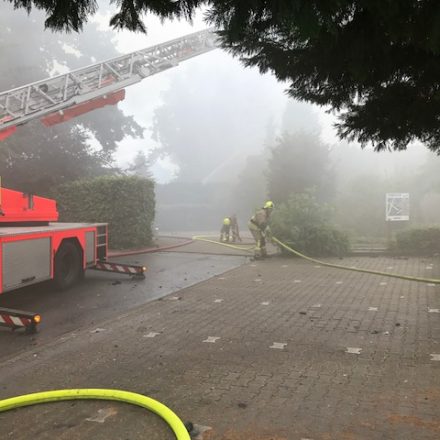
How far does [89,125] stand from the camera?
2558 centimetres

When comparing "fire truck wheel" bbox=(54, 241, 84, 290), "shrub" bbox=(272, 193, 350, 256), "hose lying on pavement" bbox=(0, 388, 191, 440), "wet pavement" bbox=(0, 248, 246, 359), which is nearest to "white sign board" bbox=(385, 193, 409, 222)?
"shrub" bbox=(272, 193, 350, 256)

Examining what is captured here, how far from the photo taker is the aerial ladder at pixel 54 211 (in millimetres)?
6902

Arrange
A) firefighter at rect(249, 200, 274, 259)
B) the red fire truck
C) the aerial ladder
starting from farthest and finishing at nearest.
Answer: firefighter at rect(249, 200, 274, 259) → the aerial ladder → the red fire truck

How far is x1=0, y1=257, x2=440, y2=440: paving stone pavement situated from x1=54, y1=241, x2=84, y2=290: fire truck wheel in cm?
220

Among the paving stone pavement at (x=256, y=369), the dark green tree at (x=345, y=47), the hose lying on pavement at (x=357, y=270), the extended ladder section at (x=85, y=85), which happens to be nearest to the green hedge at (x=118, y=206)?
the extended ladder section at (x=85, y=85)

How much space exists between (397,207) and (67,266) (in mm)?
10289

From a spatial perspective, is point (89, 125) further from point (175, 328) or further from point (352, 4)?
point (352, 4)

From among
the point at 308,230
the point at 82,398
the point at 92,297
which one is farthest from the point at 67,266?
the point at 308,230

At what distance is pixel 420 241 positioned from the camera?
13.0m

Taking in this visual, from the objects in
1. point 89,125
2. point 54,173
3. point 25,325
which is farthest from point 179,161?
point 25,325

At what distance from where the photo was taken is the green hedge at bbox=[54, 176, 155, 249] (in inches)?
607

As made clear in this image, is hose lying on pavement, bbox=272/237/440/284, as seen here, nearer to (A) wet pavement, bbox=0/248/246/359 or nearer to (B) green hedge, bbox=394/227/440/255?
(A) wet pavement, bbox=0/248/246/359

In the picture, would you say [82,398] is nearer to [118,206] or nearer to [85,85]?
[85,85]

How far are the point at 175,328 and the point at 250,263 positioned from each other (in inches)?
246
